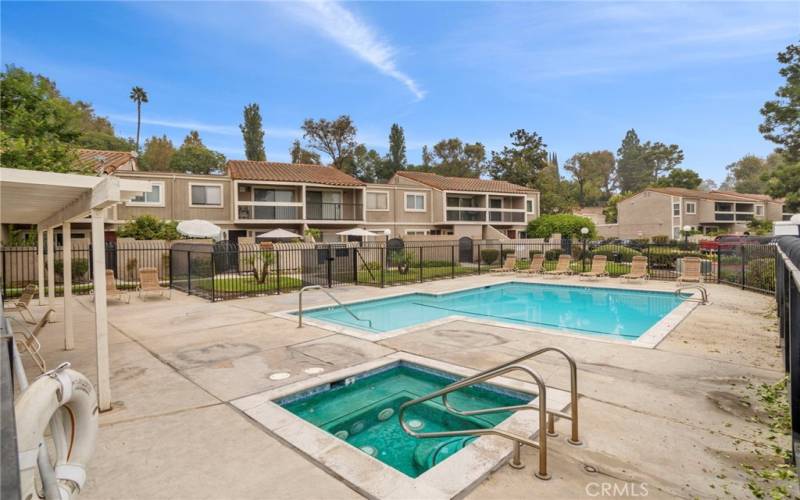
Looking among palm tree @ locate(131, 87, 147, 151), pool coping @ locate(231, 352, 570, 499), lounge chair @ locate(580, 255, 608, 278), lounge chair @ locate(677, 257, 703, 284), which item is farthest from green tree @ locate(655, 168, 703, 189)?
palm tree @ locate(131, 87, 147, 151)

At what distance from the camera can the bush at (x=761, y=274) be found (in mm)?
13570

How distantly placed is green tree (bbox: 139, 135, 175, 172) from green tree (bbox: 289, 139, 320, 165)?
15.4 m

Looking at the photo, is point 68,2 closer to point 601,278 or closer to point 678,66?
point 601,278

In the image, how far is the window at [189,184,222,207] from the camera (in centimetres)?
2683

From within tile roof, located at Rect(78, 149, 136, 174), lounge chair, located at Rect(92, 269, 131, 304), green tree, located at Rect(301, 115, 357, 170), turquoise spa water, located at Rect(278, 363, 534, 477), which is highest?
green tree, located at Rect(301, 115, 357, 170)

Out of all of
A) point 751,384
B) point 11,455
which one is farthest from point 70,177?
point 751,384

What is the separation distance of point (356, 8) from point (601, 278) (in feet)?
49.5

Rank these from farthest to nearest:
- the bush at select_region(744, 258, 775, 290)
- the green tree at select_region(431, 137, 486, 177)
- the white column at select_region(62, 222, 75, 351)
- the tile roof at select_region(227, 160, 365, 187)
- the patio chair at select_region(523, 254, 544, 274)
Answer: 1. the green tree at select_region(431, 137, 486, 177)
2. the tile roof at select_region(227, 160, 365, 187)
3. the patio chair at select_region(523, 254, 544, 274)
4. the bush at select_region(744, 258, 775, 290)
5. the white column at select_region(62, 222, 75, 351)

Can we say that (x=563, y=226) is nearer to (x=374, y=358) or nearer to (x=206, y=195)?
(x=206, y=195)

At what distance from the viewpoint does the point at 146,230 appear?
21.2m

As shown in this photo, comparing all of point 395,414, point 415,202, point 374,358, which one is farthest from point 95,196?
point 415,202

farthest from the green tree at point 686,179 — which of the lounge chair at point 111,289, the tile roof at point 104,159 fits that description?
the lounge chair at point 111,289

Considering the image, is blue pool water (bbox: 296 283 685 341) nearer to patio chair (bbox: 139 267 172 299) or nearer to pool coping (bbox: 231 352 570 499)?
pool coping (bbox: 231 352 570 499)

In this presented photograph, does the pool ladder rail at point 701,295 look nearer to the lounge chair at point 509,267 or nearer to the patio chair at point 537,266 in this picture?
the patio chair at point 537,266
